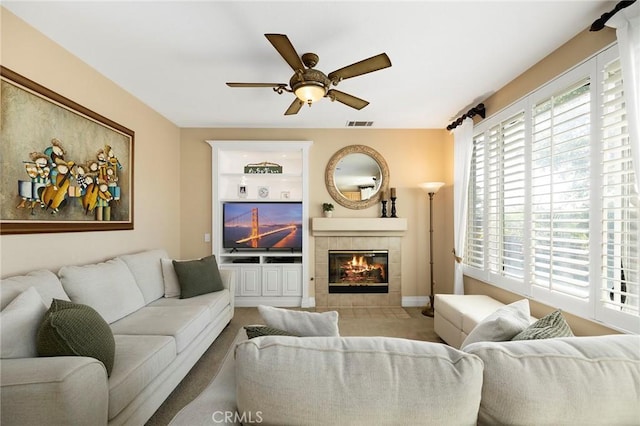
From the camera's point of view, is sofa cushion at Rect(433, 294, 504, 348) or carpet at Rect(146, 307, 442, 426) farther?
sofa cushion at Rect(433, 294, 504, 348)

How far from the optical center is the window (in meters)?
1.84

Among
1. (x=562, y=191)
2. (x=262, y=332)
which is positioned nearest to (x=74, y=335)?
(x=262, y=332)

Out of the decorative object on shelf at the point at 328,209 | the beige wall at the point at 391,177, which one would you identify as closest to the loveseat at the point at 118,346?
the beige wall at the point at 391,177

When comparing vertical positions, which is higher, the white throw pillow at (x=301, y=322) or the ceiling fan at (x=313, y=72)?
the ceiling fan at (x=313, y=72)

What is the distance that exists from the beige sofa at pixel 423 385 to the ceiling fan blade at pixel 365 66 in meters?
1.77

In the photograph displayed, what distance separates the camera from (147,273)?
2979 millimetres

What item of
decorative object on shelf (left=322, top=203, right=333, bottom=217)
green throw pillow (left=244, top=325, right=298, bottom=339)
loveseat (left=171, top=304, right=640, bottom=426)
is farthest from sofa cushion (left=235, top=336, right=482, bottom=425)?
decorative object on shelf (left=322, top=203, right=333, bottom=217)

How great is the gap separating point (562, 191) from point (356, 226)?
2459mm

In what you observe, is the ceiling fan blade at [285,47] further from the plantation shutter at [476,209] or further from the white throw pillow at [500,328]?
the plantation shutter at [476,209]

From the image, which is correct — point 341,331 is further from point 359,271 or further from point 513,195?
point 513,195

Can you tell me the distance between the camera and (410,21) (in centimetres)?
203

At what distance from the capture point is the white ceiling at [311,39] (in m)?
1.92

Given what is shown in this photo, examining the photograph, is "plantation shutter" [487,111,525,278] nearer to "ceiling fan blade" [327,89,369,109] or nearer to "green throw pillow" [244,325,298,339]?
"ceiling fan blade" [327,89,369,109]

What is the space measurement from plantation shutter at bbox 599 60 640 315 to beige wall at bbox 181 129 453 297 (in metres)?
2.48
